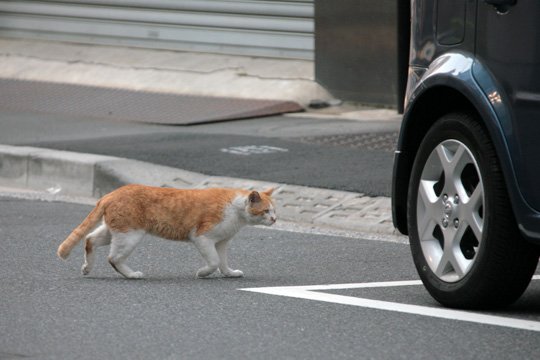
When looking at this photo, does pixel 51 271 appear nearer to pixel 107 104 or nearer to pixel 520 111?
pixel 520 111

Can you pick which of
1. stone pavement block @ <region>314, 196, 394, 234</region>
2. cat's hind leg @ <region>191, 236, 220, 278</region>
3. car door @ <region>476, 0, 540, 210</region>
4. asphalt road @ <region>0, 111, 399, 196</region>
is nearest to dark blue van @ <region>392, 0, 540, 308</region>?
car door @ <region>476, 0, 540, 210</region>

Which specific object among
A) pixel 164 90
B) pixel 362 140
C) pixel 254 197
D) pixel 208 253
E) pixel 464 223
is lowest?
pixel 164 90

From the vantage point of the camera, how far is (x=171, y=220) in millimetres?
7211

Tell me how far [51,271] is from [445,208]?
2424 millimetres

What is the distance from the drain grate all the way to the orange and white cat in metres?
4.69

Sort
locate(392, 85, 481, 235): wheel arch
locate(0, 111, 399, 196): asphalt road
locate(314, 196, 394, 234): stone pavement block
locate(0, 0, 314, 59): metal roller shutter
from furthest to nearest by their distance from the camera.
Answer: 1. locate(0, 0, 314, 59): metal roller shutter
2. locate(0, 111, 399, 196): asphalt road
3. locate(314, 196, 394, 234): stone pavement block
4. locate(392, 85, 481, 235): wheel arch

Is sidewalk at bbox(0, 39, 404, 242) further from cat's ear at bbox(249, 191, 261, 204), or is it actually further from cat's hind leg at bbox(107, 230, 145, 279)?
cat's hind leg at bbox(107, 230, 145, 279)

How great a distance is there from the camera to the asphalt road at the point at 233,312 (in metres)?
5.38

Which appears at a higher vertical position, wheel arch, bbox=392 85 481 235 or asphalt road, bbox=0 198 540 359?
wheel arch, bbox=392 85 481 235

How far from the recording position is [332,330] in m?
5.74

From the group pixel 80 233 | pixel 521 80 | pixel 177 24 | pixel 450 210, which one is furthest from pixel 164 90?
pixel 521 80

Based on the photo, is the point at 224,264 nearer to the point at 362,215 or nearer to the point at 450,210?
the point at 450,210

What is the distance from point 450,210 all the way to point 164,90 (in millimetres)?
9943

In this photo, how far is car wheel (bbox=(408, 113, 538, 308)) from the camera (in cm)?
583
